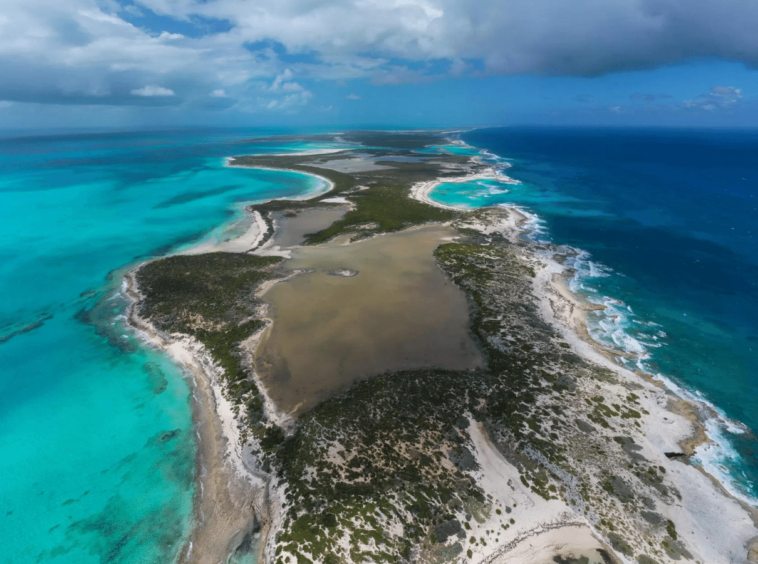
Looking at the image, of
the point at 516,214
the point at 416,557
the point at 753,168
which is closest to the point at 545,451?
the point at 416,557

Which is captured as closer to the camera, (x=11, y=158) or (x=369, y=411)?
(x=369, y=411)

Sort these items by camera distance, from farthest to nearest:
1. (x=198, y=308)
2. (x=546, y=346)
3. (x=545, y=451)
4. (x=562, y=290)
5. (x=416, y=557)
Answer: (x=562, y=290) < (x=198, y=308) < (x=546, y=346) < (x=545, y=451) < (x=416, y=557)

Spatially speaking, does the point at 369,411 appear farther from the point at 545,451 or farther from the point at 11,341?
the point at 11,341

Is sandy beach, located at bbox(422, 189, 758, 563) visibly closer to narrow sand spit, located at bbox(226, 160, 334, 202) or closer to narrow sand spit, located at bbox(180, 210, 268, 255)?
narrow sand spit, located at bbox(180, 210, 268, 255)

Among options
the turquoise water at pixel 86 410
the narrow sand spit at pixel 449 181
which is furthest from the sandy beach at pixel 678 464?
the narrow sand spit at pixel 449 181

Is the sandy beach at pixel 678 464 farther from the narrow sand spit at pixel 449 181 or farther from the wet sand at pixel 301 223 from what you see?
the narrow sand spit at pixel 449 181

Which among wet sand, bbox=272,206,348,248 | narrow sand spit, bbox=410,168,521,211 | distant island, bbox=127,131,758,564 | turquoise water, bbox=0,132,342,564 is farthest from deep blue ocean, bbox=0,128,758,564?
wet sand, bbox=272,206,348,248

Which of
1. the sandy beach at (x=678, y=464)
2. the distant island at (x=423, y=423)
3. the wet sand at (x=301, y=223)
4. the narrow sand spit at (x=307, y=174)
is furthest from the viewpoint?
the narrow sand spit at (x=307, y=174)
